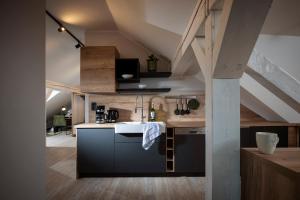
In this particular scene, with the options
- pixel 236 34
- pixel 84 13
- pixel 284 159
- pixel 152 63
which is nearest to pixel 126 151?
pixel 152 63

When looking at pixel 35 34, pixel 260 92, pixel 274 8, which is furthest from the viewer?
pixel 260 92

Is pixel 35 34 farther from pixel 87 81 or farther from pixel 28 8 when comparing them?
pixel 87 81

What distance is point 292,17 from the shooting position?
142 centimetres

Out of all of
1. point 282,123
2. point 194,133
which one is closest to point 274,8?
point 194,133

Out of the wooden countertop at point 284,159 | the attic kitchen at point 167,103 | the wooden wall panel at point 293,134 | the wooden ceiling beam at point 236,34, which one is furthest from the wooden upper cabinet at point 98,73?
the wooden wall panel at point 293,134

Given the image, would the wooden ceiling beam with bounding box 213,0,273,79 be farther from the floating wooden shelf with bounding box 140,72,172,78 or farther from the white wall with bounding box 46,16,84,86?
the white wall with bounding box 46,16,84,86

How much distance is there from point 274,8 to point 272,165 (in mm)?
986

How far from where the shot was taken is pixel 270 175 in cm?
108

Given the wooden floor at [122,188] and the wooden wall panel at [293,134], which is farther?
the wooden wall panel at [293,134]

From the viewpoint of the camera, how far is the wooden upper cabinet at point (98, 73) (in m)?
3.39

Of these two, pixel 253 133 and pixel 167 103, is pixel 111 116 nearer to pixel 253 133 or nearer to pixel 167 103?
pixel 167 103

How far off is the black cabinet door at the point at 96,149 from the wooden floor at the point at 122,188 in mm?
221

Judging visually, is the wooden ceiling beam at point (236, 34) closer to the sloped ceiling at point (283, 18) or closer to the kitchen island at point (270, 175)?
the sloped ceiling at point (283, 18)

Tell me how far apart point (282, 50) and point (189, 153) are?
6.40ft
